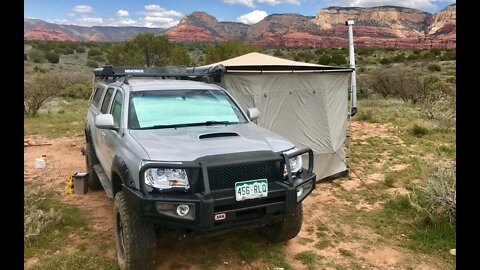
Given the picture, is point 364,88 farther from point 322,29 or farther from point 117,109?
point 322,29

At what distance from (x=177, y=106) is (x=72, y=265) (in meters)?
2.02

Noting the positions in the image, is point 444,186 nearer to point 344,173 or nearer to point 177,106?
point 344,173

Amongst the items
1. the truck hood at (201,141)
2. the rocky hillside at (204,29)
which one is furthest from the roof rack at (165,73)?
the rocky hillside at (204,29)

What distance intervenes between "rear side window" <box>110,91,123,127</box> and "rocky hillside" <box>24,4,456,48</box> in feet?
257

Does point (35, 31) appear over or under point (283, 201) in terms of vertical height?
over

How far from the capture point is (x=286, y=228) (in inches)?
180

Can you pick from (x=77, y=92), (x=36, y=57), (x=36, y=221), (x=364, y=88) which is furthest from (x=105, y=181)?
(x=36, y=57)

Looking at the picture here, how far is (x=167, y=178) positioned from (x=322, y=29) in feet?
331

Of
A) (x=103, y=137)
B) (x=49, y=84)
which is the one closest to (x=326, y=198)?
(x=103, y=137)

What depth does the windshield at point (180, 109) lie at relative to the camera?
4.53m

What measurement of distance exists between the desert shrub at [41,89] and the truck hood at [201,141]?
7.72m

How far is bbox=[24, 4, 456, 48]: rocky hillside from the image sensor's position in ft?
284

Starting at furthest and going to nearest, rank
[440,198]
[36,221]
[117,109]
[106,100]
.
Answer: [106,100], [440,198], [36,221], [117,109]

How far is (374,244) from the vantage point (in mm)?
4902
